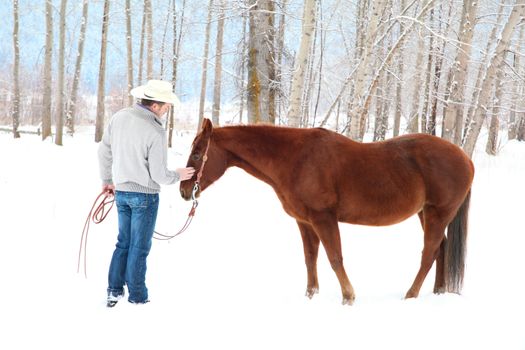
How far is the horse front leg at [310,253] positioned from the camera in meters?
4.09

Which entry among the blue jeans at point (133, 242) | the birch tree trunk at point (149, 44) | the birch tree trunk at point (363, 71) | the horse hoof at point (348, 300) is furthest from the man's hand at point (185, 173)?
the birch tree trunk at point (149, 44)

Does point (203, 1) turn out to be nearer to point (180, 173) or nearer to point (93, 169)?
point (93, 169)

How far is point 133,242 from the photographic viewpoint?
368 centimetres

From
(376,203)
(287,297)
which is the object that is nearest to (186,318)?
(287,297)

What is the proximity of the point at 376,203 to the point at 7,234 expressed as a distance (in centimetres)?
480

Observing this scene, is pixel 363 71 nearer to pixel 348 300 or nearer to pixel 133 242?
pixel 348 300

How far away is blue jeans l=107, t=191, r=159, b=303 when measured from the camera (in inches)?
142

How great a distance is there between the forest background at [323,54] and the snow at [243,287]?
2567 millimetres

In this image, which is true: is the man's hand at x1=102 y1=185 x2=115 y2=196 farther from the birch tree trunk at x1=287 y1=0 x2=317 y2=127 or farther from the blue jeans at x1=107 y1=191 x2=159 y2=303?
the birch tree trunk at x1=287 y1=0 x2=317 y2=127

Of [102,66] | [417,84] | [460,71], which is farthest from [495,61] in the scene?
[102,66]

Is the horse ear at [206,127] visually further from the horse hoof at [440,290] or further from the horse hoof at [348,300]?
the horse hoof at [440,290]

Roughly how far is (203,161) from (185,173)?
19 centimetres

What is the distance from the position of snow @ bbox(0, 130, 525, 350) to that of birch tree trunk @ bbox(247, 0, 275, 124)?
1706 mm

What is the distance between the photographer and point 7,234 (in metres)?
5.86
